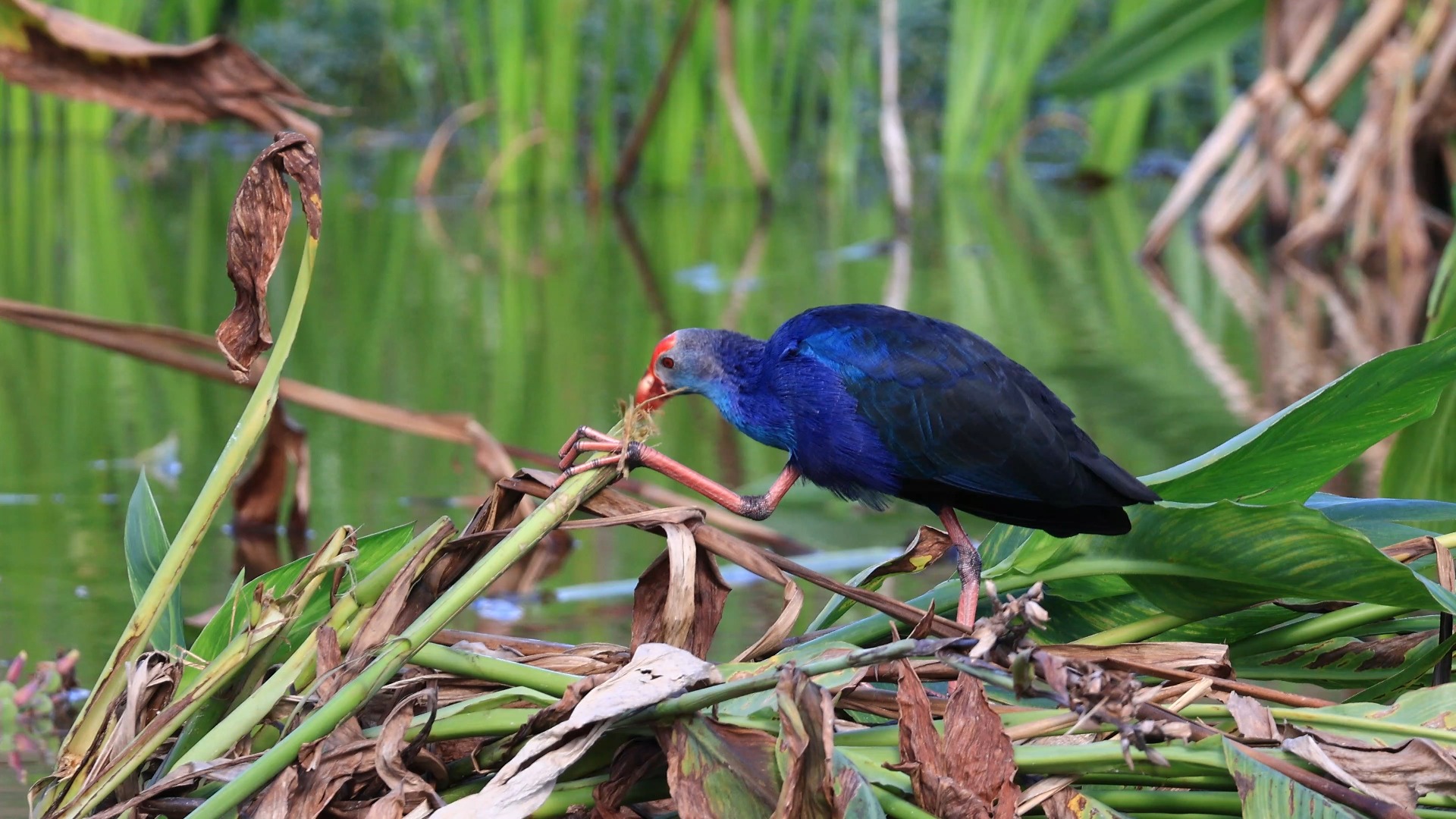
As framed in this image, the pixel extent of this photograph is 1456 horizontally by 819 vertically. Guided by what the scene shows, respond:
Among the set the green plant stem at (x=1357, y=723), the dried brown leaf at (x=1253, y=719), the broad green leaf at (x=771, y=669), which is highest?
the green plant stem at (x=1357, y=723)

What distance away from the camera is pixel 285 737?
50.7 inches

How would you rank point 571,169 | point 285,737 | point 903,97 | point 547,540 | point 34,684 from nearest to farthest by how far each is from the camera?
point 285,737, point 34,684, point 547,540, point 571,169, point 903,97

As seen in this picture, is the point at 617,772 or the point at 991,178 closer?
the point at 617,772

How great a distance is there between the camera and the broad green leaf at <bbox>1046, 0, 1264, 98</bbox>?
18.4 ft

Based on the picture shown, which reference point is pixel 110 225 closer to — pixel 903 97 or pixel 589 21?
pixel 589 21

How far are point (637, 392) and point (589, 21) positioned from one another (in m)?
7.79

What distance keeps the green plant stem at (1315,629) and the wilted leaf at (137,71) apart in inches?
48.1

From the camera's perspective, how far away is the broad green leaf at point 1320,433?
5.09ft

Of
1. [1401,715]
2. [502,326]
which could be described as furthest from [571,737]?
[502,326]

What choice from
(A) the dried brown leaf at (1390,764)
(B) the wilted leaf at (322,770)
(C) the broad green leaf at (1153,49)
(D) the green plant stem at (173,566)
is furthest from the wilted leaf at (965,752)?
(C) the broad green leaf at (1153,49)

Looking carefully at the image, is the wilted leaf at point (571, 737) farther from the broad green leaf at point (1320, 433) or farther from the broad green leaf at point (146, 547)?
A: the broad green leaf at point (1320, 433)

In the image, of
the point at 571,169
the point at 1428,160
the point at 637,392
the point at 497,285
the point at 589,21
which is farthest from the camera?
the point at 589,21

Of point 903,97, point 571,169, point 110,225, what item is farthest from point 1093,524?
point 903,97

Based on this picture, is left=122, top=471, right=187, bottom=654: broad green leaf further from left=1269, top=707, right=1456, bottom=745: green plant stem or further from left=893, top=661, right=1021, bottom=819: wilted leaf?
left=1269, top=707, right=1456, bottom=745: green plant stem
